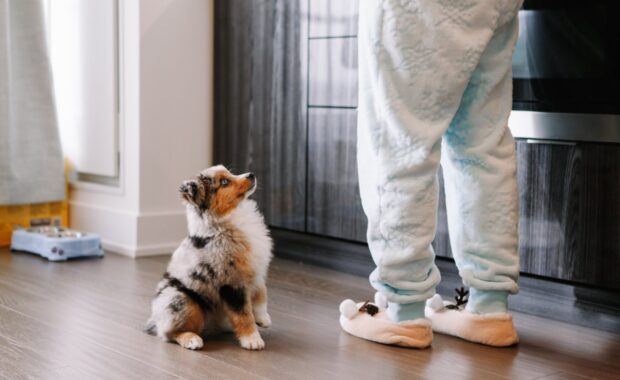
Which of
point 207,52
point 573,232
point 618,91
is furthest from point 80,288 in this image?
point 618,91

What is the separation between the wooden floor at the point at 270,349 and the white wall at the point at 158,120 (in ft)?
2.16

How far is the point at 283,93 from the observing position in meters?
3.21

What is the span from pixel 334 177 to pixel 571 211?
886mm

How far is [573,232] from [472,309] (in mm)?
391

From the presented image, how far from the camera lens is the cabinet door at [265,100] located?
318cm

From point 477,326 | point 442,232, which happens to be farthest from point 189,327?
point 442,232

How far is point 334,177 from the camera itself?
10.00ft

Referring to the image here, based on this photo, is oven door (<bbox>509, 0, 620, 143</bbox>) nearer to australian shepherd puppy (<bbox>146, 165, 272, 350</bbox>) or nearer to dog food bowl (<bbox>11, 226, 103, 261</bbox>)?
australian shepherd puppy (<bbox>146, 165, 272, 350</bbox>)

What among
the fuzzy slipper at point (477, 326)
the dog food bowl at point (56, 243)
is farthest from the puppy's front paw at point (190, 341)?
A: the dog food bowl at point (56, 243)

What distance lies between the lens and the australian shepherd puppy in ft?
6.91

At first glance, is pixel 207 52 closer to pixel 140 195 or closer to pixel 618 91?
pixel 140 195

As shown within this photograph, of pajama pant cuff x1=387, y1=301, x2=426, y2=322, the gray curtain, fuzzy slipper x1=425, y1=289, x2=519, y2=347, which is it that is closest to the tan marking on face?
pajama pant cuff x1=387, y1=301, x2=426, y2=322

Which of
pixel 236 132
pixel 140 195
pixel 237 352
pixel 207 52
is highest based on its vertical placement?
pixel 207 52

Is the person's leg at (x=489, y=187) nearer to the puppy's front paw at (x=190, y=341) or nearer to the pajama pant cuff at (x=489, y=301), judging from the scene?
the pajama pant cuff at (x=489, y=301)
